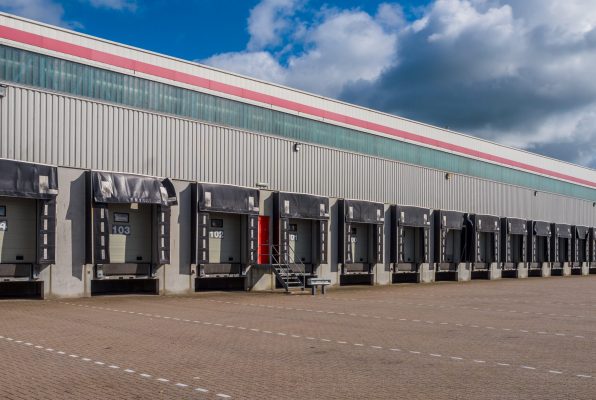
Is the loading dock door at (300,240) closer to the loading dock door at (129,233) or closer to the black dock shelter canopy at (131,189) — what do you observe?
the black dock shelter canopy at (131,189)

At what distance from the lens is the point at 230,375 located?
10492 mm

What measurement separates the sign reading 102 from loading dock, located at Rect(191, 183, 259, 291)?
2.84 m

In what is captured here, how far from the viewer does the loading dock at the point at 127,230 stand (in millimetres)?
25188

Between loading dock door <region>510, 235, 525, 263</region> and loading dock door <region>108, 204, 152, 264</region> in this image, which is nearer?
loading dock door <region>108, 204, 152, 264</region>

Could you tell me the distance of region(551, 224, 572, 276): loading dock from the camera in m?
58.6

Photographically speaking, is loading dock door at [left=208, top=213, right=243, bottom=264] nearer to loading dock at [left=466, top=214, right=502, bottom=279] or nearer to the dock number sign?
the dock number sign

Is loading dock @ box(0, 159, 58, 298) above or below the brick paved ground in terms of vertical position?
above

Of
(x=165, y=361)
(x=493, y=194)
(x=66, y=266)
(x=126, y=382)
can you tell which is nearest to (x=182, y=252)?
(x=66, y=266)

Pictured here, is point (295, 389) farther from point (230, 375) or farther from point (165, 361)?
point (165, 361)

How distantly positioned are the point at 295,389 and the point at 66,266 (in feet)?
55.8

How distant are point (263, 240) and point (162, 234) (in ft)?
21.2

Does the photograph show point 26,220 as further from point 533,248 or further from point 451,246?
point 533,248

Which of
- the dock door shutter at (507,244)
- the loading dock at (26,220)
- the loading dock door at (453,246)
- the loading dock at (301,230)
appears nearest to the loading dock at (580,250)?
the dock door shutter at (507,244)

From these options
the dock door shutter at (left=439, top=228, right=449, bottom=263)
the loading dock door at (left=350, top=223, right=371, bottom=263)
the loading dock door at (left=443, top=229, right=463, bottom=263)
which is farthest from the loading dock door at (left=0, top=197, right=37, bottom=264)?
the loading dock door at (left=443, top=229, right=463, bottom=263)
